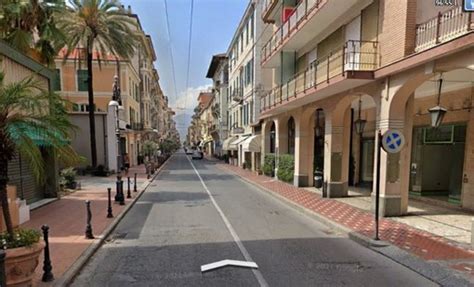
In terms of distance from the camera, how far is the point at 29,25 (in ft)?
45.7

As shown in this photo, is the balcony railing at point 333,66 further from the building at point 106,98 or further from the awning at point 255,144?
the building at point 106,98

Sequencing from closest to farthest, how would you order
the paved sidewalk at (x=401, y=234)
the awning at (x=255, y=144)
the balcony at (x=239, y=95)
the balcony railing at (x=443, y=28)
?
the paved sidewalk at (x=401, y=234)
the balcony railing at (x=443, y=28)
the awning at (x=255, y=144)
the balcony at (x=239, y=95)

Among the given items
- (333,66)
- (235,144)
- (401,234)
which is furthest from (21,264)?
(235,144)

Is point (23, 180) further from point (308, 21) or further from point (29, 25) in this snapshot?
point (308, 21)

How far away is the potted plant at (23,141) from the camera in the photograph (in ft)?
14.7

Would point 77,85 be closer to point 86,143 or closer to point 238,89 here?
point 86,143

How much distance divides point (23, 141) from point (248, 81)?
93.2 feet

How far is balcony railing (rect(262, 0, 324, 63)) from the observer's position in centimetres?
1463

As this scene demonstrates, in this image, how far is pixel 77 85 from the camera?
1307 inches

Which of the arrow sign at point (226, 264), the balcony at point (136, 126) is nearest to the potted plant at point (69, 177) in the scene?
the arrow sign at point (226, 264)

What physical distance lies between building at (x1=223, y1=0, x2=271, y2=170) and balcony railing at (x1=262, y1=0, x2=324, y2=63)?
6.56 m

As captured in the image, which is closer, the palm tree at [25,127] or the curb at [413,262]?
the palm tree at [25,127]

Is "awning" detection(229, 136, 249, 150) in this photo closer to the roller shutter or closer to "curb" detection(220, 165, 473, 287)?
the roller shutter

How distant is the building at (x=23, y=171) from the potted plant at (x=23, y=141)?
2582 millimetres
